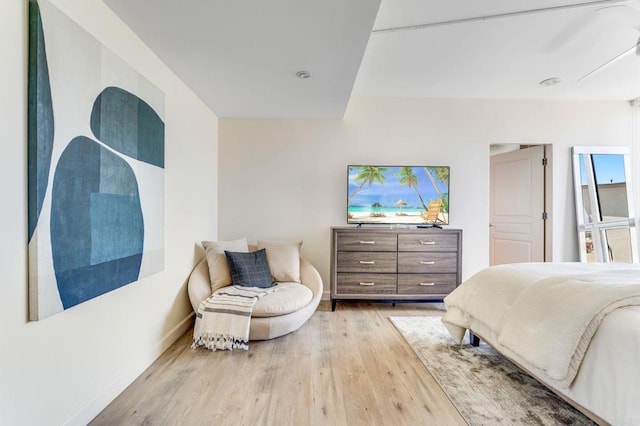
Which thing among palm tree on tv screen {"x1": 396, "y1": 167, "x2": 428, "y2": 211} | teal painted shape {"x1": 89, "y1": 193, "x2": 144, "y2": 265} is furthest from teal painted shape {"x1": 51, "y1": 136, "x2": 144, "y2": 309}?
palm tree on tv screen {"x1": 396, "y1": 167, "x2": 428, "y2": 211}

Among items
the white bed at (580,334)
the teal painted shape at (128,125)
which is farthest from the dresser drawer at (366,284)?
Answer: the teal painted shape at (128,125)

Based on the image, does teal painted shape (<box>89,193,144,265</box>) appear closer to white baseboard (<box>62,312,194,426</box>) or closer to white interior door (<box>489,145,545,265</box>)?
white baseboard (<box>62,312,194,426</box>)

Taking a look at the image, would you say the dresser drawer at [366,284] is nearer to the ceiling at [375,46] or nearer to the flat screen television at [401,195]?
the flat screen television at [401,195]

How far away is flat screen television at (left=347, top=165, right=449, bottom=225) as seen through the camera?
12.2ft

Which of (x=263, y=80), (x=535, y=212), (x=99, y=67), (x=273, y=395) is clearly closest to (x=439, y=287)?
(x=535, y=212)

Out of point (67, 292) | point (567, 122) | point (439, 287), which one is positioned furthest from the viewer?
point (567, 122)

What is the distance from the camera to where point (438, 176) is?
3.75 metres

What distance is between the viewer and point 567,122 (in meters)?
3.91

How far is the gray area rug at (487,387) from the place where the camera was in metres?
1.64

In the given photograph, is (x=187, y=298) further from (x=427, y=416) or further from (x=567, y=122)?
(x=567, y=122)

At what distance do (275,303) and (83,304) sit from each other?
137 centimetres

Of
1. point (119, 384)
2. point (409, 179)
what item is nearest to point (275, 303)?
point (119, 384)

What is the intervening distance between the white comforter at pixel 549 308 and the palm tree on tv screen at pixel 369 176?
1.79 meters

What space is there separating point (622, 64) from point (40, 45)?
4.62 m
